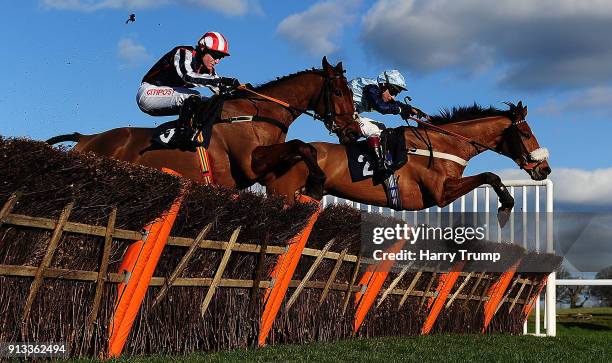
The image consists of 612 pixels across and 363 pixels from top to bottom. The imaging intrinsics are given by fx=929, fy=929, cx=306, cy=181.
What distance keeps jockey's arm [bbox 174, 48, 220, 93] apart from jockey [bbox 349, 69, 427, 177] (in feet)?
7.49

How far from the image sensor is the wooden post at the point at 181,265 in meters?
6.33

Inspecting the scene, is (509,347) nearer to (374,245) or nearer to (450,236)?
(374,245)

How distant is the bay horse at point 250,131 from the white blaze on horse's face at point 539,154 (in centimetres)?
281

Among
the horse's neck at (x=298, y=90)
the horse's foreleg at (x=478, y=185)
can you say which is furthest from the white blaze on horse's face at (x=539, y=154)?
the horse's neck at (x=298, y=90)

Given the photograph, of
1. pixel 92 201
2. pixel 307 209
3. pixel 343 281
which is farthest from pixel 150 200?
pixel 343 281

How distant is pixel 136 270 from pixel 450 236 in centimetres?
596

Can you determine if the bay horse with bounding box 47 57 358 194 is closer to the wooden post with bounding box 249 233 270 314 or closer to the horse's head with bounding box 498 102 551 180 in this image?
the wooden post with bounding box 249 233 270 314

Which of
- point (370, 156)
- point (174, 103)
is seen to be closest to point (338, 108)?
point (370, 156)

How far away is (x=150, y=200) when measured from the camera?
5824mm

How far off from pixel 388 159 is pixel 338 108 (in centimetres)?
119

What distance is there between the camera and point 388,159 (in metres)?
10.4

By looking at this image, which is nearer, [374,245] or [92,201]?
[92,201]

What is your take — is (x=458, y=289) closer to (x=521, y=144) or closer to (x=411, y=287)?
(x=411, y=287)

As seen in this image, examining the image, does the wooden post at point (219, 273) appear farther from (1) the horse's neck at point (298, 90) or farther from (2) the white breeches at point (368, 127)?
(2) the white breeches at point (368, 127)
